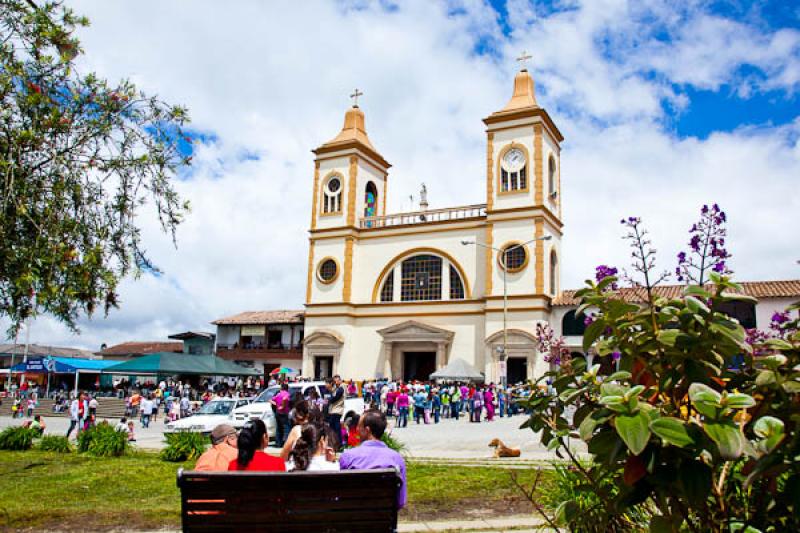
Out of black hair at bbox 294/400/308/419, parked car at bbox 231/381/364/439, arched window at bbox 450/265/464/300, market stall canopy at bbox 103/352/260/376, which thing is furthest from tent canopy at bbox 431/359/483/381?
black hair at bbox 294/400/308/419

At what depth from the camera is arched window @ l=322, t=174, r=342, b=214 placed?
142 ft

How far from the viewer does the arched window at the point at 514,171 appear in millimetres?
37281

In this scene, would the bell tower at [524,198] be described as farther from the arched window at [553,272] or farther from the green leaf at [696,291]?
the green leaf at [696,291]

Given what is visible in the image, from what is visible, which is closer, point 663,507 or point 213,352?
point 663,507

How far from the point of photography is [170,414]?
2519cm

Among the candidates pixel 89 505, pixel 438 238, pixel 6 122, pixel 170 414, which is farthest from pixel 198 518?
pixel 438 238

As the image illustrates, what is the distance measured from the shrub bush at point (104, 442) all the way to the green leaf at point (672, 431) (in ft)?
46.1

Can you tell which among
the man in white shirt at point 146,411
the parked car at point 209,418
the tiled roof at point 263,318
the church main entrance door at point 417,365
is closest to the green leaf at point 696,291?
the parked car at point 209,418

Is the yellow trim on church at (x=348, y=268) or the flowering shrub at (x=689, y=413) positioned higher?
the yellow trim on church at (x=348, y=268)

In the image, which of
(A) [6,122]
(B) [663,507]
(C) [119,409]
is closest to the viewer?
(B) [663,507]

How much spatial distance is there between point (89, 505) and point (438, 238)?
32595 mm

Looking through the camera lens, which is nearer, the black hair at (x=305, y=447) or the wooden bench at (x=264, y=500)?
the wooden bench at (x=264, y=500)

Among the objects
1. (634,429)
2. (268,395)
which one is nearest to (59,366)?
(268,395)

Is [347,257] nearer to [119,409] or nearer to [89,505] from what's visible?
[119,409]
